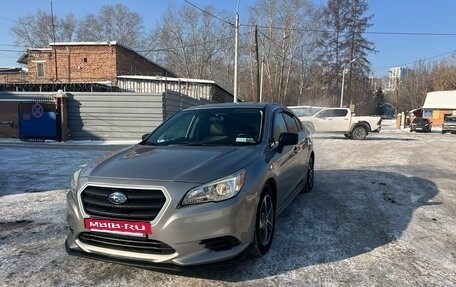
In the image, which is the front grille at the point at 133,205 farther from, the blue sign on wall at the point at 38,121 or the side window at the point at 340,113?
the side window at the point at 340,113

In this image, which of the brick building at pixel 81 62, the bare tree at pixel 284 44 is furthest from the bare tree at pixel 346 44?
the brick building at pixel 81 62

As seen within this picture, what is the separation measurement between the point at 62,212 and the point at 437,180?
764 cm

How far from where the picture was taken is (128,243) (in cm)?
335

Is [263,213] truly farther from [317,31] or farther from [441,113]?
[441,113]

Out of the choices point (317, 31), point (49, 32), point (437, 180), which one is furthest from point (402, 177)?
point (49, 32)

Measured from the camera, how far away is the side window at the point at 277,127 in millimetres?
4909

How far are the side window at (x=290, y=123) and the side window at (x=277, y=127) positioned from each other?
0.21 m

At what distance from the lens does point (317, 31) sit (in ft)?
169

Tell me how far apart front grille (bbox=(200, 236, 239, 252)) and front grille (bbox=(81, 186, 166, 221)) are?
0.49 m

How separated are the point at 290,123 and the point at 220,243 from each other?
10.4ft

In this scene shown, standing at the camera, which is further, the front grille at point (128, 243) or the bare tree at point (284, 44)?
the bare tree at point (284, 44)

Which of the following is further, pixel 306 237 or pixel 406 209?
pixel 406 209

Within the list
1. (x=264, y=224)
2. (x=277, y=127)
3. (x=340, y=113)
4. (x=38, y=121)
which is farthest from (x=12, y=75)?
(x=264, y=224)

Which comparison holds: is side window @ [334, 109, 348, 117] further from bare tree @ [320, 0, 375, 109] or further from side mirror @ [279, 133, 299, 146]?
bare tree @ [320, 0, 375, 109]
